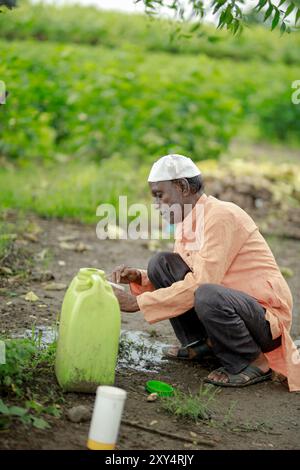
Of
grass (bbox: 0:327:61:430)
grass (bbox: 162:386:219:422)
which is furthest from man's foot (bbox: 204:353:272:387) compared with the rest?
grass (bbox: 0:327:61:430)

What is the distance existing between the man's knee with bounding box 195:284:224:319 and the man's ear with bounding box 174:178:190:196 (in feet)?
1.55

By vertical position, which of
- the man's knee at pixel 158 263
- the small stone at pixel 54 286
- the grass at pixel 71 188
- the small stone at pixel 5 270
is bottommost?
the small stone at pixel 54 286

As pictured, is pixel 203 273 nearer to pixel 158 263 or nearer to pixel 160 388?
pixel 158 263

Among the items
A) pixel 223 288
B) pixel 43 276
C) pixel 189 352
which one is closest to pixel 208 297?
pixel 223 288

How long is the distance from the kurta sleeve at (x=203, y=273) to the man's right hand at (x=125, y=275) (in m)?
0.24

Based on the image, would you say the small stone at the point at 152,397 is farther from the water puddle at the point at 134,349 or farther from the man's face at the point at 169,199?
the man's face at the point at 169,199

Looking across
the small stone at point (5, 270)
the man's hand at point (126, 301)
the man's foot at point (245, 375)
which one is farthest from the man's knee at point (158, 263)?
the small stone at point (5, 270)

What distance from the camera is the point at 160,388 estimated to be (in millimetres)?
3391

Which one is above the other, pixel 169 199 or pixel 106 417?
pixel 169 199

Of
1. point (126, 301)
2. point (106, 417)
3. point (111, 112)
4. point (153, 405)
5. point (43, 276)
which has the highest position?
point (111, 112)

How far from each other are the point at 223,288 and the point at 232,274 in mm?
167

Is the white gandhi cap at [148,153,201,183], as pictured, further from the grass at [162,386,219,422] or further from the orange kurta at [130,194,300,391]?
the grass at [162,386,219,422]

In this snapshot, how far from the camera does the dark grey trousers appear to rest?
3.48 m

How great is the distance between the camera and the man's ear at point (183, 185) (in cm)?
359
